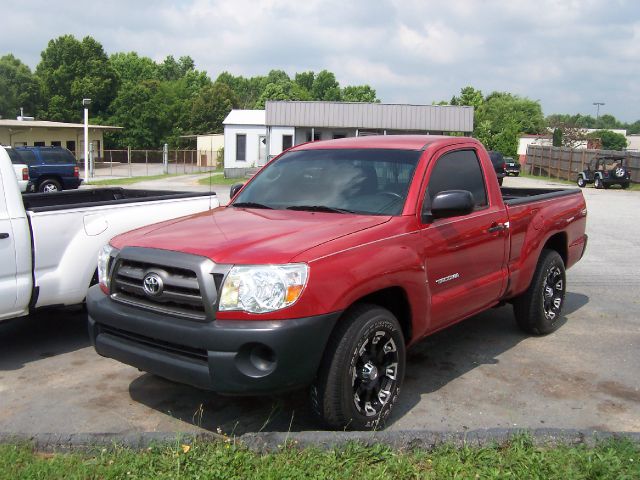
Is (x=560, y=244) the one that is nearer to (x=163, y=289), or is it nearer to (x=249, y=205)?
(x=249, y=205)

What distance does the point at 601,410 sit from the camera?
459 centimetres

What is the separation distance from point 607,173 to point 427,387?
3111 cm

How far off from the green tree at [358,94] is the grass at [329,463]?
11486cm

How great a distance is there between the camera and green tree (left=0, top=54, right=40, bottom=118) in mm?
75250

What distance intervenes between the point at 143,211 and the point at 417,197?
2839 mm

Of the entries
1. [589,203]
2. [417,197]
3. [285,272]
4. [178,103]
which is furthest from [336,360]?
[178,103]

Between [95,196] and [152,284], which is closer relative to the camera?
[152,284]

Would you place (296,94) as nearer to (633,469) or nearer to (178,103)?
(178,103)

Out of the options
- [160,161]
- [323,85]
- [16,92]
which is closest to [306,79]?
[323,85]

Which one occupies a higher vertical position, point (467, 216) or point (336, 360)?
point (467, 216)

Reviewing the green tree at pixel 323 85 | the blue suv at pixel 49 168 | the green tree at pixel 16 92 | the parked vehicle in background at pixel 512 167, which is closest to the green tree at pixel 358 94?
the green tree at pixel 323 85

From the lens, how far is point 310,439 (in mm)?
3615

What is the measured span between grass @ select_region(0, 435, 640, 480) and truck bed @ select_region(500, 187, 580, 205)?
8.97ft

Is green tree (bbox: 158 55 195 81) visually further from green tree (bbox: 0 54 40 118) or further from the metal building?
the metal building
